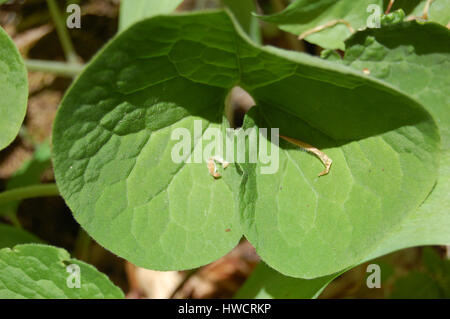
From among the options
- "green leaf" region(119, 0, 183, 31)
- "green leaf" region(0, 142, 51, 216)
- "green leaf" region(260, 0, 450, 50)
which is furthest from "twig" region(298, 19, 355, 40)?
"green leaf" region(0, 142, 51, 216)

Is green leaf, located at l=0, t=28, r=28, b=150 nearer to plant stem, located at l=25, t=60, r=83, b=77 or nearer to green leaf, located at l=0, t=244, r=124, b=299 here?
green leaf, located at l=0, t=244, r=124, b=299

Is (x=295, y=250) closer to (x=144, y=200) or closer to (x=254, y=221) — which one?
(x=254, y=221)

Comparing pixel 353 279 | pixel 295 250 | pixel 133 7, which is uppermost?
pixel 133 7

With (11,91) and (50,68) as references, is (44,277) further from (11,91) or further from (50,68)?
(50,68)

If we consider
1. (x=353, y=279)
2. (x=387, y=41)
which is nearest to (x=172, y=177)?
(x=387, y=41)

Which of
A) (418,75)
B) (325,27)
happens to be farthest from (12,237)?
(418,75)
